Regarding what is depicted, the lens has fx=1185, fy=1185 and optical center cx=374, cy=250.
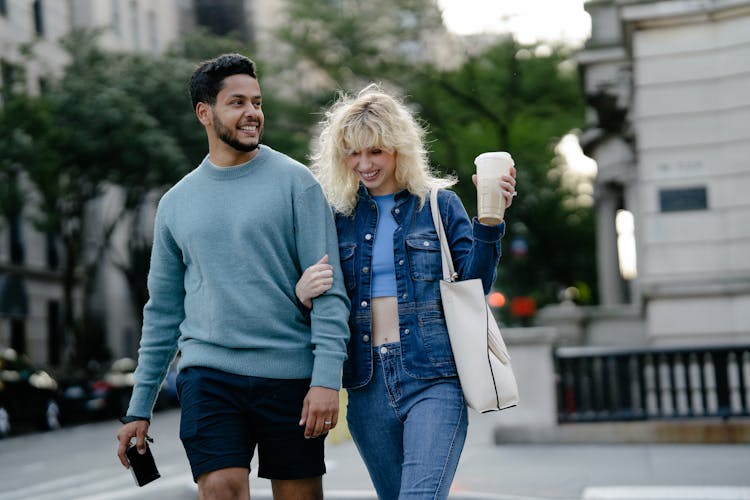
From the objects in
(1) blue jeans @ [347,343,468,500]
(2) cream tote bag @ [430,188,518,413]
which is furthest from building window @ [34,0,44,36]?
(2) cream tote bag @ [430,188,518,413]

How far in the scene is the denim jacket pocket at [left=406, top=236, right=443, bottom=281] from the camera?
4.11m

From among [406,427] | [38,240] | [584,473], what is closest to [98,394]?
[38,240]

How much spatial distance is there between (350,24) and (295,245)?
27.9 m

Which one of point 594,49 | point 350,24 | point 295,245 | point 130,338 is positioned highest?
point 350,24

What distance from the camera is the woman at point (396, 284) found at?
156 inches

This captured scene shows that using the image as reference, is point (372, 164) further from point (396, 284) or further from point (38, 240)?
point (38, 240)

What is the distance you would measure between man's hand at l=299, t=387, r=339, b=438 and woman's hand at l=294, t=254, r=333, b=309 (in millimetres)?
313

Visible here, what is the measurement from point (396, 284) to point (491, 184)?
526mm

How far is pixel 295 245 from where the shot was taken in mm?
4090

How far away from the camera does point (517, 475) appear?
378 inches

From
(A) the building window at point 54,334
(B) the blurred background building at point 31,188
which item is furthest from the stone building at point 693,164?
(A) the building window at point 54,334

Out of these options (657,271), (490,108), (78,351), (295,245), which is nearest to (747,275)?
(657,271)

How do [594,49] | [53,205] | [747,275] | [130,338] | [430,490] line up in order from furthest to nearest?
[130,338], [53,205], [594,49], [747,275], [430,490]

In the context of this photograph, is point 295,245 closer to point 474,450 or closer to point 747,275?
point 474,450
